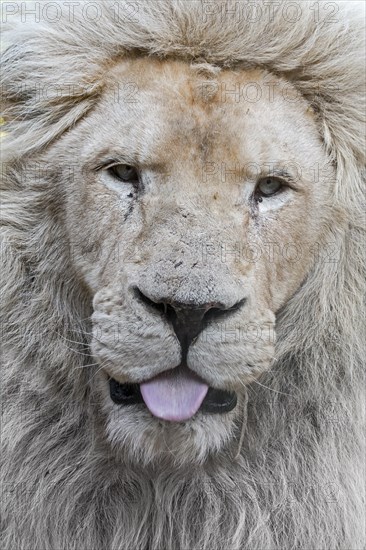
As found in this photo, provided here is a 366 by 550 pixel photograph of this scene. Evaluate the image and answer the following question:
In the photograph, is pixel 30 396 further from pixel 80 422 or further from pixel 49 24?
pixel 49 24

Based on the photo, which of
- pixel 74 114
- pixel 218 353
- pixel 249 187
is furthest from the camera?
pixel 74 114

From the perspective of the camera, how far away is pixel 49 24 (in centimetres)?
268

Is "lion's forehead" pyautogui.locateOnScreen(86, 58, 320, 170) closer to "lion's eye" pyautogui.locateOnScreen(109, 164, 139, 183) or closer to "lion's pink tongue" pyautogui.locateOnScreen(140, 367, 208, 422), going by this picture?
"lion's eye" pyautogui.locateOnScreen(109, 164, 139, 183)

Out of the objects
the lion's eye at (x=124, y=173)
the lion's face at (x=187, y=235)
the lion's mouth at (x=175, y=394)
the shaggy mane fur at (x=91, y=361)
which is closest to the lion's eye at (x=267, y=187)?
the lion's face at (x=187, y=235)

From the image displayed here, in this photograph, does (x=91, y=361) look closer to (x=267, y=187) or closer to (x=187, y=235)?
(x=187, y=235)

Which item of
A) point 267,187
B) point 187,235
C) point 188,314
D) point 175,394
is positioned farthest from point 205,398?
point 267,187

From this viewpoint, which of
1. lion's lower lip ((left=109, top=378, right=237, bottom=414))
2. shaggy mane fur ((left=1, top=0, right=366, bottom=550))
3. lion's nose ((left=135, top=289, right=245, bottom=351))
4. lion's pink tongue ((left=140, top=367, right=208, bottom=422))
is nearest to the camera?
lion's nose ((left=135, top=289, right=245, bottom=351))

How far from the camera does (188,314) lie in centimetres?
215

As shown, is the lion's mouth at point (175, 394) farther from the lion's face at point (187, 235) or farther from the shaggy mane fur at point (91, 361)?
the shaggy mane fur at point (91, 361)

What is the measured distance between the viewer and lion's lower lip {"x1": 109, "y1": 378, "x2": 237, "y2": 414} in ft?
7.78

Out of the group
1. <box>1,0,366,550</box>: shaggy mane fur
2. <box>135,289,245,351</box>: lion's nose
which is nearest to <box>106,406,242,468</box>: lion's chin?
<box>1,0,366,550</box>: shaggy mane fur

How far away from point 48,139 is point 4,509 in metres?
1.18

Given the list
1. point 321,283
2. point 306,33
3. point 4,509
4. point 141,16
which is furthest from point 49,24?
point 4,509

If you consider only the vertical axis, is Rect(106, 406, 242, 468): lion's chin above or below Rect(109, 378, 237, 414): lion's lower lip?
below
